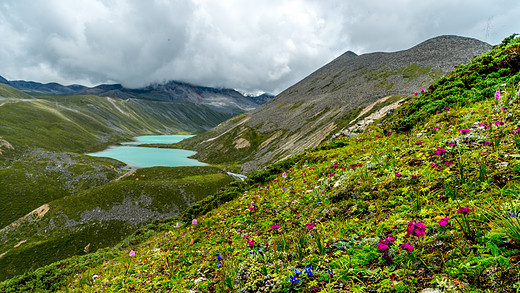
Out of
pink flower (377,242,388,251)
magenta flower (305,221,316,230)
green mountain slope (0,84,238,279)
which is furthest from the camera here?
green mountain slope (0,84,238,279)

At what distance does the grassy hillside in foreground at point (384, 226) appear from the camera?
10.7 feet

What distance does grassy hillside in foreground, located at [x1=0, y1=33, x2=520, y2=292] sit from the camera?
10.7 feet

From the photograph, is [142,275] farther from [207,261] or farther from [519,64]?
[519,64]

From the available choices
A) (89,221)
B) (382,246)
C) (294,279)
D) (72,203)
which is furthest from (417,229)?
(72,203)

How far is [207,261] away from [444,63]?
136 meters

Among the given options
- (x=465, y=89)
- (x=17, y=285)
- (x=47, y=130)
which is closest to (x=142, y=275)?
(x=17, y=285)

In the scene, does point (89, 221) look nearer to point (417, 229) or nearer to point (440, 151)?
point (417, 229)

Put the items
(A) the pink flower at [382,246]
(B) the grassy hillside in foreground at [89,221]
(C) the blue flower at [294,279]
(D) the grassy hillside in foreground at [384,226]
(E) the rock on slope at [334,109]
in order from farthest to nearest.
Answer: (E) the rock on slope at [334,109]
(B) the grassy hillside in foreground at [89,221]
(C) the blue flower at [294,279]
(A) the pink flower at [382,246]
(D) the grassy hillside in foreground at [384,226]

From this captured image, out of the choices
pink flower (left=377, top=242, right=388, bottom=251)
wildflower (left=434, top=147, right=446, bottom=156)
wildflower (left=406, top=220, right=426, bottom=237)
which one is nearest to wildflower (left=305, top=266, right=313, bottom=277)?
pink flower (left=377, top=242, right=388, bottom=251)

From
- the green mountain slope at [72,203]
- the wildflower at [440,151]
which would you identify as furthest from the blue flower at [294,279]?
the green mountain slope at [72,203]

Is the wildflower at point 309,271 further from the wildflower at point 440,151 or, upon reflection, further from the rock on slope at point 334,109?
the rock on slope at point 334,109

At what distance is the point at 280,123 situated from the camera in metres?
122

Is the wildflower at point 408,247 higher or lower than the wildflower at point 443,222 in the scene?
lower

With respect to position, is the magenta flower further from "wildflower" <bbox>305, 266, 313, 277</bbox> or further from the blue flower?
the blue flower
